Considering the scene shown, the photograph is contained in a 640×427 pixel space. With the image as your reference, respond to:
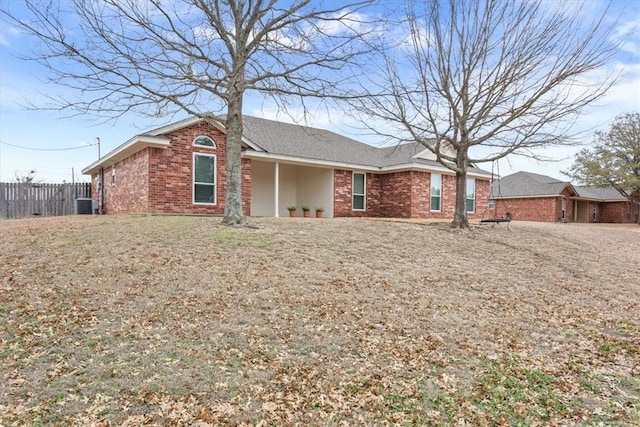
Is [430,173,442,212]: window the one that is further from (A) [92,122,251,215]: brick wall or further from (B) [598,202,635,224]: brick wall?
(B) [598,202,635,224]: brick wall

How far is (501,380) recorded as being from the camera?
3967 millimetres

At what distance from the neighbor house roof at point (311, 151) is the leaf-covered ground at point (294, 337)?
7391 mm

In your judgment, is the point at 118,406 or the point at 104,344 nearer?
the point at 118,406

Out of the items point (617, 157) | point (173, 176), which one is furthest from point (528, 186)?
point (173, 176)

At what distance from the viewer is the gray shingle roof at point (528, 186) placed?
30031 mm

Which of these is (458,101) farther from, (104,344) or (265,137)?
(104,344)

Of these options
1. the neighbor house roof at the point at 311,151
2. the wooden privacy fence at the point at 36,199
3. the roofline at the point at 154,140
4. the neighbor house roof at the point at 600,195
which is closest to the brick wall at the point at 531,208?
the neighbor house roof at the point at 600,195

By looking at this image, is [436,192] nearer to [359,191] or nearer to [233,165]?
[359,191]

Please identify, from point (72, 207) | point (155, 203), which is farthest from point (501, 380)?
point (72, 207)

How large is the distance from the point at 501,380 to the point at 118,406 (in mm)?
3557

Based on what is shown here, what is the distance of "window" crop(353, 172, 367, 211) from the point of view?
61.2 ft

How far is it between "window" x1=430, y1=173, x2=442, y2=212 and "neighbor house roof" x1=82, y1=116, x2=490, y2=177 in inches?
19.9

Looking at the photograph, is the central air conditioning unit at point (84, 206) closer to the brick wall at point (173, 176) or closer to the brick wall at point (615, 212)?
the brick wall at point (173, 176)

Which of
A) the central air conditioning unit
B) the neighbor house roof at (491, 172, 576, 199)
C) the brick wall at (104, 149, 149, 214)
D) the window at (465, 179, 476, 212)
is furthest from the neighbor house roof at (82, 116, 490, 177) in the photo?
the neighbor house roof at (491, 172, 576, 199)
